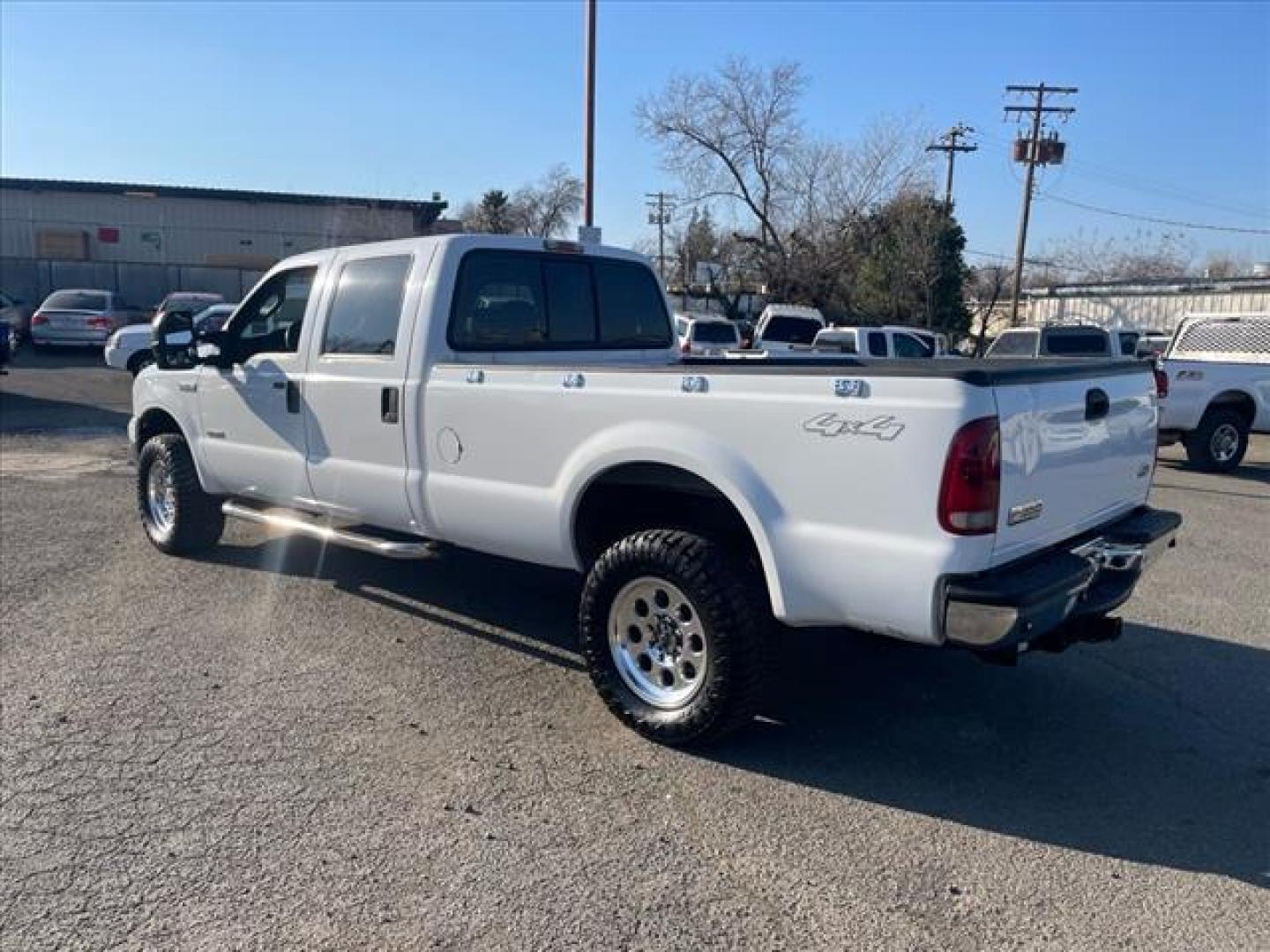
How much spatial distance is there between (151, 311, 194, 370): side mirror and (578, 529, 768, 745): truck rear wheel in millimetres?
3616

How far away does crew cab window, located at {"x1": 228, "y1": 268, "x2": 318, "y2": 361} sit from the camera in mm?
5961

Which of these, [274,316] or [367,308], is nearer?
[367,308]

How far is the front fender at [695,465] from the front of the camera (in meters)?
3.71

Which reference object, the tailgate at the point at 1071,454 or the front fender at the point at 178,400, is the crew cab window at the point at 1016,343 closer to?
the tailgate at the point at 1071,454

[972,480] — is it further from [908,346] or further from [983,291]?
[983,291]

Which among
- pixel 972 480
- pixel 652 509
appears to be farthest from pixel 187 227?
pixel 972 480

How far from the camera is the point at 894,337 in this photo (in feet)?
63.8

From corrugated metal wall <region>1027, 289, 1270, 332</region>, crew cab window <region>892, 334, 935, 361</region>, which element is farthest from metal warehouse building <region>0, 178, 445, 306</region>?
crew cab window <region>892, 334, 935, 361</region>

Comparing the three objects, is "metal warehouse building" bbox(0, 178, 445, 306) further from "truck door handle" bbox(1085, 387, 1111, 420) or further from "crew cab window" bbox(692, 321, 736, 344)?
"truck door handle" bbox(1085, 387, 1111, 420)

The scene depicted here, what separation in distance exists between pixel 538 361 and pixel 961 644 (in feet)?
9.03

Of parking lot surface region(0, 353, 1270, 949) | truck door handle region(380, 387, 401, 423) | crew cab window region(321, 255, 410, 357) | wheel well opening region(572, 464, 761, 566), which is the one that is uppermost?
crew cab window region(321, 255, 410, 357)

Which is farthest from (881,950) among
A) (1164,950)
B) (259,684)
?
(259,684)

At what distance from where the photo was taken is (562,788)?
12.4 feet

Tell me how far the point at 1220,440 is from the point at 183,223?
44422 mm
